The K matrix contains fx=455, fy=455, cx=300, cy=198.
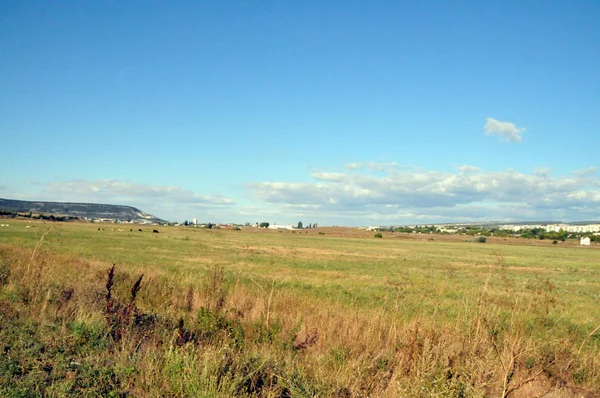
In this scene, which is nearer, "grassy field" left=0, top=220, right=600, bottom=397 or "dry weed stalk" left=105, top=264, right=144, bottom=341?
"grassy field" left=0, top=220, right=600, bottom=397

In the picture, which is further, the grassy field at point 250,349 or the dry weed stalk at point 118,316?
the dry weed stalk at point 118,316

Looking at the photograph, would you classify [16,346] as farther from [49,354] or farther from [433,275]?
[433,275]

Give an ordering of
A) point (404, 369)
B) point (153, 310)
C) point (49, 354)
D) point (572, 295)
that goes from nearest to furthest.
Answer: point (49, 354) < point (404, 369) < point (153, 310) < point (572, 295)

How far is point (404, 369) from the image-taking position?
22.2ft

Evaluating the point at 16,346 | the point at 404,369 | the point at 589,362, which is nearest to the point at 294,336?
the point at 404,369

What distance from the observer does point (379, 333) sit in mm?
8672

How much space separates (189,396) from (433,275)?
98.1ft

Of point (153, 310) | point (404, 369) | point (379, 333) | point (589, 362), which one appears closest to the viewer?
point (404, 369)

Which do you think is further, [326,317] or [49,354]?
[326,317]

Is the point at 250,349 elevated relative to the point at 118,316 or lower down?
lower down

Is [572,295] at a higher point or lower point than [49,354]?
lower

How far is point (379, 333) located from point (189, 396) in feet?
15.1

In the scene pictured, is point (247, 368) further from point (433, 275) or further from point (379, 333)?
point (433, 275)

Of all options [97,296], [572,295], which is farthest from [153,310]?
[572,295]
